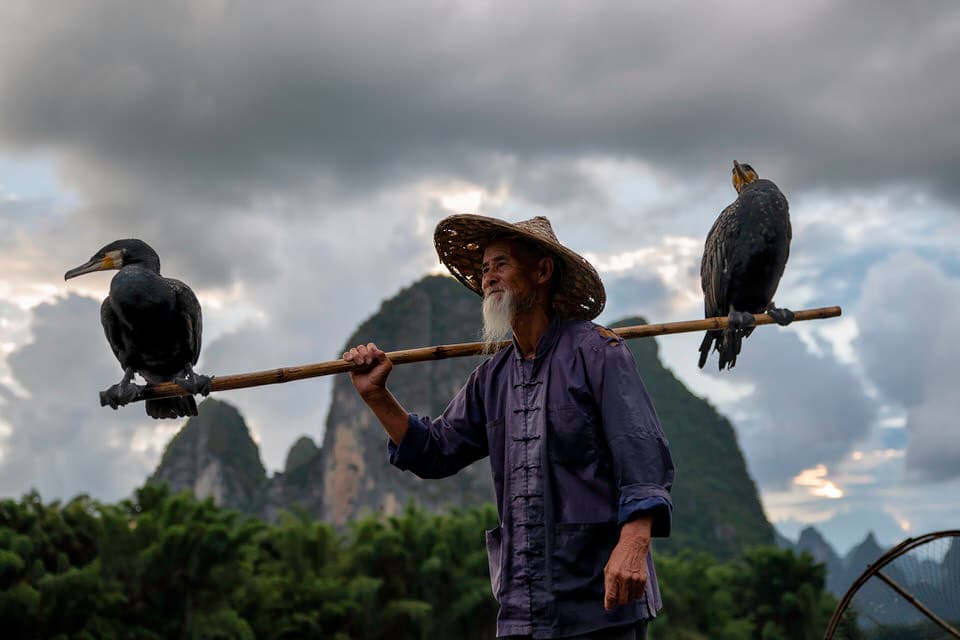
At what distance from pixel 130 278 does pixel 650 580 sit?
6.43ft

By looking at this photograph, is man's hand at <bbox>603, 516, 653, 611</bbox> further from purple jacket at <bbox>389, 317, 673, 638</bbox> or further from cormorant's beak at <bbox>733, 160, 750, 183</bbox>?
cormorant's beak at <bbox>733, 160, 750, 183</bbox>

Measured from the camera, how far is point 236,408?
53.4 metres

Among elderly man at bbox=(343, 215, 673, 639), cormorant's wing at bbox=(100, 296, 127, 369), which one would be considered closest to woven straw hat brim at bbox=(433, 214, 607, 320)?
elderly man at bbox=(343, 215, 673, 639)

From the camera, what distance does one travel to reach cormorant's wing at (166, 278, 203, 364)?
347 centimetres

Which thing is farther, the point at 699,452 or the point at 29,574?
the point at 699,452

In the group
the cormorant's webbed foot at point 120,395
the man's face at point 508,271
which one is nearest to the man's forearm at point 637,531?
the man's face at point 508,271

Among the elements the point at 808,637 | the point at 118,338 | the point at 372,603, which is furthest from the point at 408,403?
the point at 118,338

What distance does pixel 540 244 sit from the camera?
9.91 feet

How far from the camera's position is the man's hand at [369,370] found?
3080 millimetres

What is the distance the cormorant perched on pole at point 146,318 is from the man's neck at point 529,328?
1.10 meters

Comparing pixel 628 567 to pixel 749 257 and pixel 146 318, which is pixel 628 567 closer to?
pixel 749 257

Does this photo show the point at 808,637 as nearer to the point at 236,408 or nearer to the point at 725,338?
the point at 725,338

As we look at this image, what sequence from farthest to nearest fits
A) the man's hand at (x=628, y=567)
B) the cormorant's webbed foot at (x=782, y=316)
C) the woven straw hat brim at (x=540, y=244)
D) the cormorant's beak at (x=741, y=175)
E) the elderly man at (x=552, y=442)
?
the cormorant's beak at (x=741, y=175)
the cormorant's webbed foot at (x=782, y=316)
the woven straw hat brim at (x=540, y=244)
the elderly man at (x=552, y=442)
the man's hand at (x=628, y=567)

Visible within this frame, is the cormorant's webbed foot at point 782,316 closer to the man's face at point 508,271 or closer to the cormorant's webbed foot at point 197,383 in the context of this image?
the man's face at point 508,271
